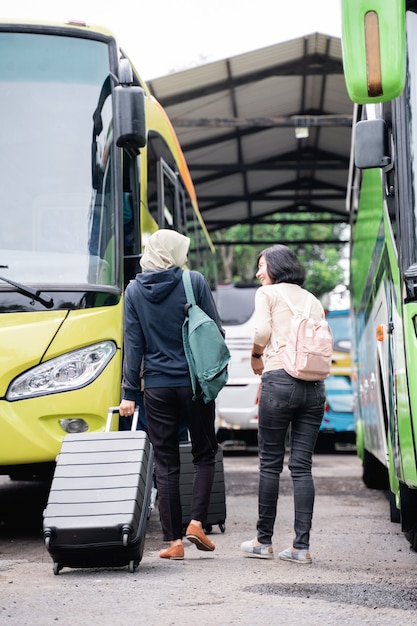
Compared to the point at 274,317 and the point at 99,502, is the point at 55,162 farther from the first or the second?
the point at 99,502

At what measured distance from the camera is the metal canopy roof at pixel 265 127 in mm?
17969

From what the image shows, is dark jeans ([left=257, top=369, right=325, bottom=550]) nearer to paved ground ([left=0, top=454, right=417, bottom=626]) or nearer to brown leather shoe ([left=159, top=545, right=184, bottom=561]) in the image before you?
paved ground ([left=0, top=454, right=417, bottom=626])

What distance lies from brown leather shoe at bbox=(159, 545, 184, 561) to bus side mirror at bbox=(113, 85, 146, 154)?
262cm

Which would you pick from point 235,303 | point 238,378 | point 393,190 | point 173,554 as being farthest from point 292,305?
point 235,303

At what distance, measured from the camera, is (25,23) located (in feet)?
24.5

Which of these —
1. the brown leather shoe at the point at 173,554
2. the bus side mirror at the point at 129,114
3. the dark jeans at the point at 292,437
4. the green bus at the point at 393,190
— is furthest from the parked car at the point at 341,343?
the brown leather shoe at the point at 173,554

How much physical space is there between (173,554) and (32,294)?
5.87ft

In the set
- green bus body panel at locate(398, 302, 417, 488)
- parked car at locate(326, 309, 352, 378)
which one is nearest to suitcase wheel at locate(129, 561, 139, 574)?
green bus body panel at locate(398, 302, 417, 488)

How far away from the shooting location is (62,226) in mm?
7066

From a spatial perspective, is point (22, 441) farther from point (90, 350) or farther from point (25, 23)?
point (25, 23)

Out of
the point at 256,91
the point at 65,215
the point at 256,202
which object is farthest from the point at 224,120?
the point at 65,215

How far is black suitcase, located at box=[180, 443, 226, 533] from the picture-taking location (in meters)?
7.21

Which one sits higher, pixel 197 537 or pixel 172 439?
pixel 172 439

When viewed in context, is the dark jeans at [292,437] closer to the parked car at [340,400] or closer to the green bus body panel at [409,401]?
the green bus body panel at [409,401]
